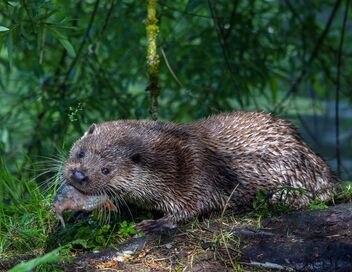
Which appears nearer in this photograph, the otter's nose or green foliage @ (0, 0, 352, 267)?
the otter's nose

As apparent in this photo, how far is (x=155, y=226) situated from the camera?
16.0ft

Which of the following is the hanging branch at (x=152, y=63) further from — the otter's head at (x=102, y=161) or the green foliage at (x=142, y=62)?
the otter's head at (x=102, y=161)

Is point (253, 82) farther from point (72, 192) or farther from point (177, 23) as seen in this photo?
point (72, 192)

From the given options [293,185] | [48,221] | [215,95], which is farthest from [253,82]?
[48,221]

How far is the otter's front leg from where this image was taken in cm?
484

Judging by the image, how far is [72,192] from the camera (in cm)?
474

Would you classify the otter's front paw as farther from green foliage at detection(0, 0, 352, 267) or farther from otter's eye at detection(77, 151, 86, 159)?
green foliage at detection(0, 0, 352, 267)

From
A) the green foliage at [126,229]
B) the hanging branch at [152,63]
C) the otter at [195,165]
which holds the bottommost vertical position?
the green foliage at [126,229]

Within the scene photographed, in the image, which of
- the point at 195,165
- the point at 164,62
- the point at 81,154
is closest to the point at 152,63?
the point at 195,165

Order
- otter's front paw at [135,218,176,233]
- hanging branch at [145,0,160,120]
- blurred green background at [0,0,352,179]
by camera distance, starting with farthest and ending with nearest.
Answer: blurred green background at [0,0,352,179], hanging branch at [145,0,160,120], otter's front paw at [135,218,176,233]

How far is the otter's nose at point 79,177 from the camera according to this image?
15.5 ft

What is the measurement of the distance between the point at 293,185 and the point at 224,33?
292 cm

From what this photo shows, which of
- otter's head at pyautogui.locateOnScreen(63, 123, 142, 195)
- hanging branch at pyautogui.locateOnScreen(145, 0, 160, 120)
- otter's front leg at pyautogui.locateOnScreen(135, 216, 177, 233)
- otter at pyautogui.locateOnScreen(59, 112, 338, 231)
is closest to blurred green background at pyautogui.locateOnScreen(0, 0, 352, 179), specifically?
hanging branch at pyautogui.locateOnScreen(145, 0, 160, 120)

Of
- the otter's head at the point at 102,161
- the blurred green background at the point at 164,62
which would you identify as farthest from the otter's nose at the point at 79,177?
the blurred green background at the point at 164,62
